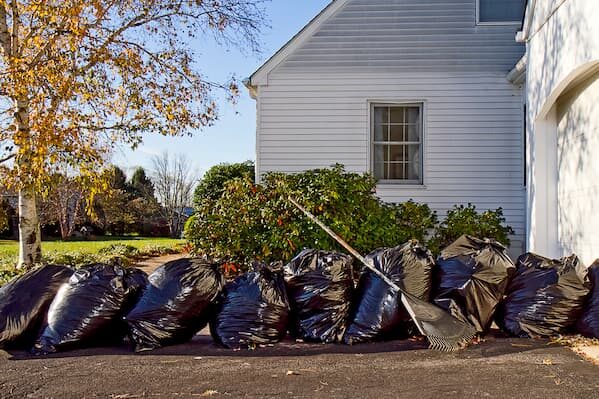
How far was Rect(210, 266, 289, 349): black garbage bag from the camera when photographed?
182 inches

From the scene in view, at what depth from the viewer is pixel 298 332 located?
487 centimetres

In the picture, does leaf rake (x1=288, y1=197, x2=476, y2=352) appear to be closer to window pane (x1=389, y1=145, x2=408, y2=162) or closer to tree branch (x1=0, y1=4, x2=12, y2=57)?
window pane (x1=389, y1=145, x2=408, y2=162)

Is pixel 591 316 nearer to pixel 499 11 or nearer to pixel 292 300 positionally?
pixel 292 300

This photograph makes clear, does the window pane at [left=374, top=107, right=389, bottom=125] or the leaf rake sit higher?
the window pane at [left=374, top=107, right=389, bottom=125]

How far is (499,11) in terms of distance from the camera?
31.9ft

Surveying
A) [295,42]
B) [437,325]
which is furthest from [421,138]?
[437,325]

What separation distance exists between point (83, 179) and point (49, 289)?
4.74 meters

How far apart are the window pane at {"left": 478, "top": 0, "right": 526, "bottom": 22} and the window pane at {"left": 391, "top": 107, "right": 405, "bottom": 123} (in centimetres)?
203

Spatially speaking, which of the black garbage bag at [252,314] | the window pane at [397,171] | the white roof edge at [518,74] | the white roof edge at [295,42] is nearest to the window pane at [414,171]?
the window pane at [397,171]

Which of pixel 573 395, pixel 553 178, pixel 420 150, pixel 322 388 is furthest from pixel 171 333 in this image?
pixel 420 150

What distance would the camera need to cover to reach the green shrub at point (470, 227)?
902cm

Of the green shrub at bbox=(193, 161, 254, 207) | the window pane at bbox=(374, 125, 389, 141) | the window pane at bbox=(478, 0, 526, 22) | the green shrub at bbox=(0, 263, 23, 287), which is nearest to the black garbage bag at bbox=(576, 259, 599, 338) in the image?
the window pane at bbox=(374, 125, 389, 141)

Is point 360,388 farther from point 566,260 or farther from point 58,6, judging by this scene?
point 58,6

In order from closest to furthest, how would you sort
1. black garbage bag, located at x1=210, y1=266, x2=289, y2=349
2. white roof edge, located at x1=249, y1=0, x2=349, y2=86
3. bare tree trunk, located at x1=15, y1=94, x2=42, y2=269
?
black garbage bag, located at x1=210, y1=266, x2=289, y2=349
white roof edge, located at x1=249, y1=0, x2=349, y2=86
bare tree trunk, located at x1=15, y1=94, x2=42, y2=269
